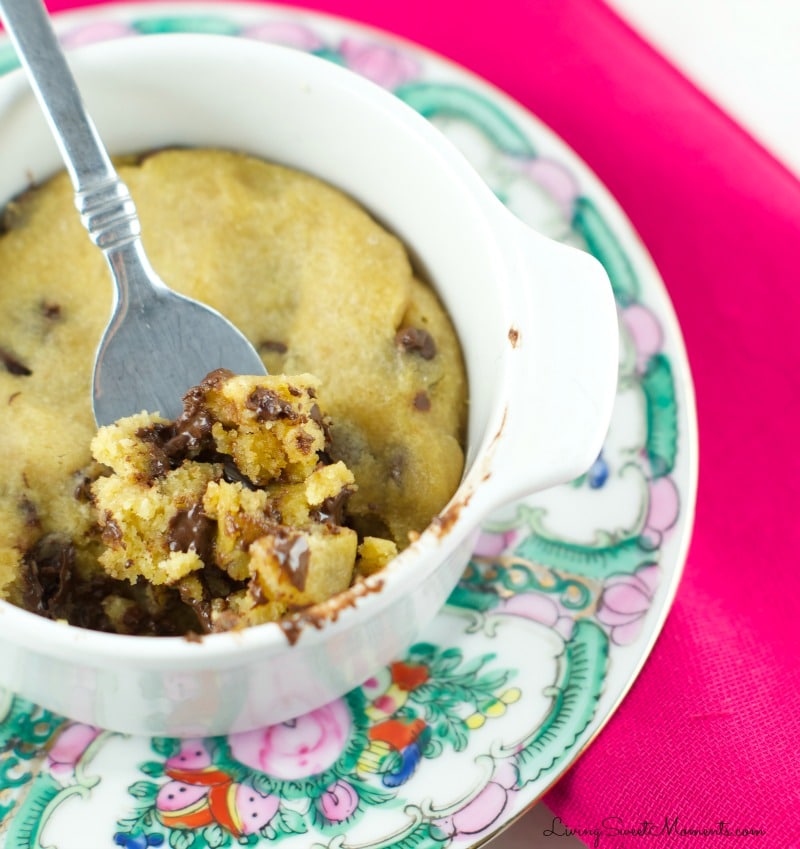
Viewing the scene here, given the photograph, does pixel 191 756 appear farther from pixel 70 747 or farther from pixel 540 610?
pixel 540 610

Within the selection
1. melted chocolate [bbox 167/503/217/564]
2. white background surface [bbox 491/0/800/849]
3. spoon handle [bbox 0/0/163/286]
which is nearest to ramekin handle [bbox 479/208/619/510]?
melted chocolate [bbox 167/503/217/564]

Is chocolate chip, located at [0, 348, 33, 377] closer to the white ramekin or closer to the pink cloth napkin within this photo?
the white ramekin

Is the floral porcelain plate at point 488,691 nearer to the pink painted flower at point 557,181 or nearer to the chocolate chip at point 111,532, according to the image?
the pink painted flower at point 557,181

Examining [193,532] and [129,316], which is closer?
[193,532]

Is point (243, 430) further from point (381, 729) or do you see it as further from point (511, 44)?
point (511, 44)

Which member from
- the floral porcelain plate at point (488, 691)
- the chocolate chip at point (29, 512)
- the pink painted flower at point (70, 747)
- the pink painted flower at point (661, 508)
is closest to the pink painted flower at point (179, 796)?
the floral porcelain plate at point (488, 691)

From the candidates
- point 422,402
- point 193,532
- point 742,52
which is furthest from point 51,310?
point 742,52
